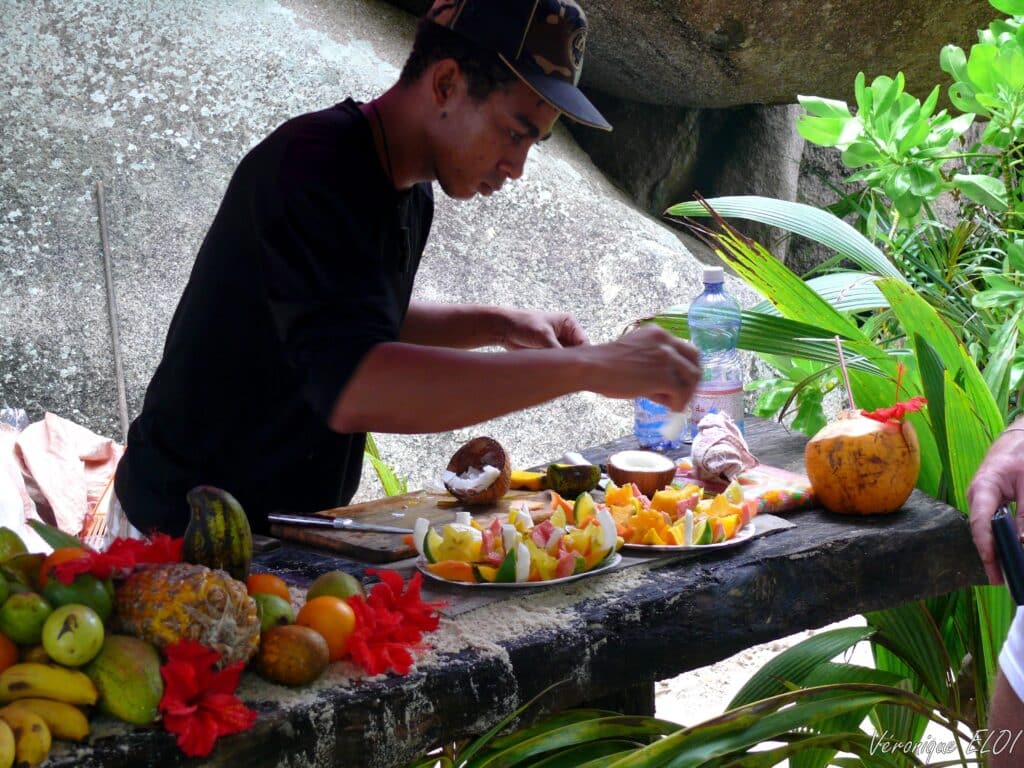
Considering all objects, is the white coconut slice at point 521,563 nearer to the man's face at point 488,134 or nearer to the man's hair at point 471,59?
the man's face at point 488,134

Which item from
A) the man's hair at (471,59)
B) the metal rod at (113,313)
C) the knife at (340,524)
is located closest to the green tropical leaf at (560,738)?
the knife at (340,524)

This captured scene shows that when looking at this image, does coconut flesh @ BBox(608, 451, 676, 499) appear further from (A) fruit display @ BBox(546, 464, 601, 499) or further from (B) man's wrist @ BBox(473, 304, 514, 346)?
(B) man's wrist @ BBox(473, 304, 514, 346)

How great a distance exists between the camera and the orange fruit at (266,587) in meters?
1.70

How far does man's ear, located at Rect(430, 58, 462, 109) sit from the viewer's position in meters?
2.11

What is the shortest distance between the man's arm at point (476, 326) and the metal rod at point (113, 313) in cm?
166

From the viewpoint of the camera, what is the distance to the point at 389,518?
7.73 feet

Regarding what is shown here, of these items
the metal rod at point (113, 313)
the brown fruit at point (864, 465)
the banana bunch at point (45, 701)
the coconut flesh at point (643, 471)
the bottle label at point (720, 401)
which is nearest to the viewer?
the banana bunch at point (45, 701)

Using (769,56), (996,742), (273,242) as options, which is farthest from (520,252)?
(996,742)

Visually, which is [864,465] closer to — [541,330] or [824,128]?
[541,330]

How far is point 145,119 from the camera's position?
172 inches

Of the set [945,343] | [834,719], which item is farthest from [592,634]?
[945,343]

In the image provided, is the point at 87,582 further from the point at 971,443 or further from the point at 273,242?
the point at 971,443

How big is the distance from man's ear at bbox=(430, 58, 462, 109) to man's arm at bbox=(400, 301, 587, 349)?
67 centimetres

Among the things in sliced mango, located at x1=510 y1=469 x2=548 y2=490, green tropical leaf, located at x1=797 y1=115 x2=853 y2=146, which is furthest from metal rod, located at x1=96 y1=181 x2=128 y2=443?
green tropical leaf, located at x1=797 y1=115 x2=853 y2=146
